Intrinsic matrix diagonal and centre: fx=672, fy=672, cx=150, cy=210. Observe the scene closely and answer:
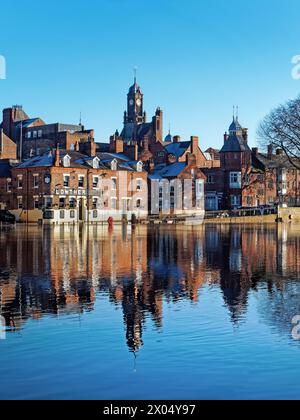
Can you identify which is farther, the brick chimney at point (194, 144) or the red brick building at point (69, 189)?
the brick chimney at point (194, 144)

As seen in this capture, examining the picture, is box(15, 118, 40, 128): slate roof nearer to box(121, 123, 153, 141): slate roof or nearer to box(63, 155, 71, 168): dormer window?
box(121, 123, 153, 141): slate roof

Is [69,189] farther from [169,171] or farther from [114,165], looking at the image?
[169,171]

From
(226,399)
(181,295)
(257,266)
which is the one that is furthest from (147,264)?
(226,399)

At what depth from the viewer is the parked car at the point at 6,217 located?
263 feet

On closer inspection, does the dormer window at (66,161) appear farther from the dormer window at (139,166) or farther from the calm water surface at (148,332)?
the calm water surface at (148,332)

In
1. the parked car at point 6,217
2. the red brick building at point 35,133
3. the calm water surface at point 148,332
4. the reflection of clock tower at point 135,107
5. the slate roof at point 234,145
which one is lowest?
the calm water surface at point 148,332

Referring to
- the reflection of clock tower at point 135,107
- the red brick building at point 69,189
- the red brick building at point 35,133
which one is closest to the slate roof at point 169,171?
the red brick building at point 69,189

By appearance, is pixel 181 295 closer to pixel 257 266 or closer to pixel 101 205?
pixel 257 266

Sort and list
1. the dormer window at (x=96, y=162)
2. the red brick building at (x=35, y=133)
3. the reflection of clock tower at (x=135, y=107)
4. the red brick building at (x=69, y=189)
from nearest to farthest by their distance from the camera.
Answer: the red brick building at (x=69, y=189), the dormer window at (x=96, y=162), the red brick building at (x=35, y=133), the reflection of clock tower at (x=135, y=107)

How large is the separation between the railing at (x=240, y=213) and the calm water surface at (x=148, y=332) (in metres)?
67.9

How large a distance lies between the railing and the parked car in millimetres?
27541

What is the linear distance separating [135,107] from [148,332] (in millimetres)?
150038

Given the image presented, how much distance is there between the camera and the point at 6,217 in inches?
3179
